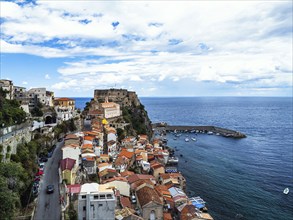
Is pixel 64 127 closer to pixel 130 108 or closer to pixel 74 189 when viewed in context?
pixel 74 189

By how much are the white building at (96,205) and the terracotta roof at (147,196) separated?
733cm

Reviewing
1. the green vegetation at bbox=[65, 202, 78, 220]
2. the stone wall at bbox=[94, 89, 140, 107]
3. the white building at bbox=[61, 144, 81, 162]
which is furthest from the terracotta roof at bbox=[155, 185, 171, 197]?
the stone wall at bbox=[94, 89, 140, 107]

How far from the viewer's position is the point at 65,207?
2403cm

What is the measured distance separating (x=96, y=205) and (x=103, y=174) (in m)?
13.1

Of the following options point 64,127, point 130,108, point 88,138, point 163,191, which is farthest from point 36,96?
point 163,191

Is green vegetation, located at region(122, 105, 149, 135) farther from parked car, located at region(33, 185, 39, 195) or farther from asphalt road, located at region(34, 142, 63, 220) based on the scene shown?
parked car, located at region(33, 185, 39, 195)

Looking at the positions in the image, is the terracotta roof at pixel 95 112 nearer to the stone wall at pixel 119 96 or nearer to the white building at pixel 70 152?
the stone wall at pixel 119 96

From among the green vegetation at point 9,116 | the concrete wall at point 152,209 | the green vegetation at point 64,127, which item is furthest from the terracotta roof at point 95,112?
the concrete wall at point 152,209

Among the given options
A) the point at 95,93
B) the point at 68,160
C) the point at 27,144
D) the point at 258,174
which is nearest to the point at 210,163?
the point at 258,174

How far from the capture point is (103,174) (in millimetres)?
35312

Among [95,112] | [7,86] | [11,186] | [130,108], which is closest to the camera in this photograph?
[11,186]

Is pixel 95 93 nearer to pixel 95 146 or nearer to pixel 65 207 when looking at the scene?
pixel 95 146

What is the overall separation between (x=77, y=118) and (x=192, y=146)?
33549mm

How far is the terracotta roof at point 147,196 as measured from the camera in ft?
96.9
